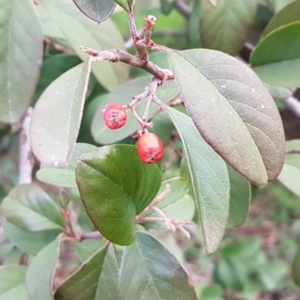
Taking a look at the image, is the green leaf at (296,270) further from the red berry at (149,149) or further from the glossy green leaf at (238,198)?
the red berry at (149,149)

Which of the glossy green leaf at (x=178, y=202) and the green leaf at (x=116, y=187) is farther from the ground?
the green leaf at (x=116, y=187)

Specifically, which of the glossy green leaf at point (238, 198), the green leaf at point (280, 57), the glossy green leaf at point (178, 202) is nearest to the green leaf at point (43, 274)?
the glossy green leaf at point (178, 202)

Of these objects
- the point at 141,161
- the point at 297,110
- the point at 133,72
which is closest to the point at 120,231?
the point at 141,161

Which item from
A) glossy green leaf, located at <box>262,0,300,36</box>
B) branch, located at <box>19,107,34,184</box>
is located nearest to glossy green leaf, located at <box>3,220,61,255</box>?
branch, located at <box>19,107,34,184</box>

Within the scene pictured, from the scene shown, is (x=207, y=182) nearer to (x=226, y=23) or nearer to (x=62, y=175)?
(x=62, y=175)

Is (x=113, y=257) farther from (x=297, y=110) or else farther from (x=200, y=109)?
(x=297, y=110)

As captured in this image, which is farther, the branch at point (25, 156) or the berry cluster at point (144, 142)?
the branch at point (25, 156)
